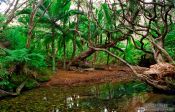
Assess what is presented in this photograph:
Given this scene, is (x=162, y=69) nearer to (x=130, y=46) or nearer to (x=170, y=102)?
(x=170, y=102)

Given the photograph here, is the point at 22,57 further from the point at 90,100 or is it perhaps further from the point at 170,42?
the point at 170,42

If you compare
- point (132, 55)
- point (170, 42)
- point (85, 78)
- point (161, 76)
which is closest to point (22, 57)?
point (85, 78)

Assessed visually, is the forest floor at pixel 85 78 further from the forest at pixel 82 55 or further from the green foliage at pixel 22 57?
the green foliage at pixel 22 57

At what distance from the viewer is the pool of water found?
34.2 feet

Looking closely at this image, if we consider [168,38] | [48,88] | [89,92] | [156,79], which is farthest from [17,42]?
[168,38]

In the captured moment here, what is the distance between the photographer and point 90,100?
12000mm

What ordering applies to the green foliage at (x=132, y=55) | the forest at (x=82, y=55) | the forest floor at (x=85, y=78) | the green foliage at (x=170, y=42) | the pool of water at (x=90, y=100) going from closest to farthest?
the pool of water at (x=90, y=100) < the forest at (x=82, y=55) < the forest floor at (x=85, y=78) < the green foliage at (x=170, y=42) < the green foliage at (x=132, y=55)

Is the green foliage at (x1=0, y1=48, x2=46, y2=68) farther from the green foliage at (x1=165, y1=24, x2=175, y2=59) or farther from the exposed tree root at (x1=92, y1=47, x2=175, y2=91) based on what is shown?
the green foliage at (x1=165, y1=24, x2=175, y2=59)

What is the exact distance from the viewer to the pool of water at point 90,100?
10430mm

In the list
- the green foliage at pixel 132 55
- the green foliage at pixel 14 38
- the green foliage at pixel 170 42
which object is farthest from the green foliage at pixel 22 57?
the green foliage at pixel 132 55

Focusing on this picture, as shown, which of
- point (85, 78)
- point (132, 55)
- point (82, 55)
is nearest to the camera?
point (85, 78)

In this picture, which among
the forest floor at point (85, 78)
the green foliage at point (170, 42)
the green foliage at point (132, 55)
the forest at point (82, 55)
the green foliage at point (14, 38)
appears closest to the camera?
the forest at point (82, 55)

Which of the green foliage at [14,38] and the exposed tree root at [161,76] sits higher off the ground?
the green foliage at [14,38]

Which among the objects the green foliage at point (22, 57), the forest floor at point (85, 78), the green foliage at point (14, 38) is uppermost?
the green foliage at point (14, 38)
